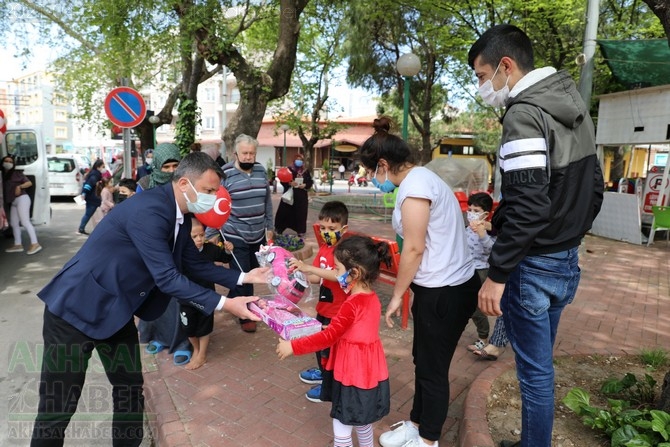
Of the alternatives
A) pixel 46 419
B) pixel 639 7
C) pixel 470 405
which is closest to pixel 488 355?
pixel 470 405

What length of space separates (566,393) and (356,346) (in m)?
1.87

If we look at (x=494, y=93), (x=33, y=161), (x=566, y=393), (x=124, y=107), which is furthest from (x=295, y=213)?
(x=494, y=93)

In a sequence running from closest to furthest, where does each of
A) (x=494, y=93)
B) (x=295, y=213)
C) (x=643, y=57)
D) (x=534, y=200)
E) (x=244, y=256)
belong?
(x=534, y=200), (x=494, y=93), (x=244, y=256), (x=295, y=213), (x=643, y=57)

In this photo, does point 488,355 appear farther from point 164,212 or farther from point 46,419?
point 46,419

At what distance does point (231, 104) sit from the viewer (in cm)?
4578

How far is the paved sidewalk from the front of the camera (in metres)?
2.97

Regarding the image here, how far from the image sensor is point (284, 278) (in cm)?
290

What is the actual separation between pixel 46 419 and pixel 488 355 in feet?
10.8

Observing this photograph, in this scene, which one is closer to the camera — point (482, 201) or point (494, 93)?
point (494, 93)

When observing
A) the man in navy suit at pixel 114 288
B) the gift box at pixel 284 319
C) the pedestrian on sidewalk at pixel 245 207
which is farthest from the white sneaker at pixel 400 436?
the pedestrian on sidewalk at pixel 245 207

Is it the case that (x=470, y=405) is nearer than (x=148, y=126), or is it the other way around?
(x=470, y=405)

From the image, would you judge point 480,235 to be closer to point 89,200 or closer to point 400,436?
point 400,436

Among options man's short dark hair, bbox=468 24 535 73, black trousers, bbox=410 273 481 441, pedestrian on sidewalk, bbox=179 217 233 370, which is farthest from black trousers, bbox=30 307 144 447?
man's short dark hair, bbox=468 24 535 73

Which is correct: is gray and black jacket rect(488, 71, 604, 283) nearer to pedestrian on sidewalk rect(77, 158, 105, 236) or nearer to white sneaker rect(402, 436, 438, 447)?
white sneaker rect(402, 436, 438, 447)
